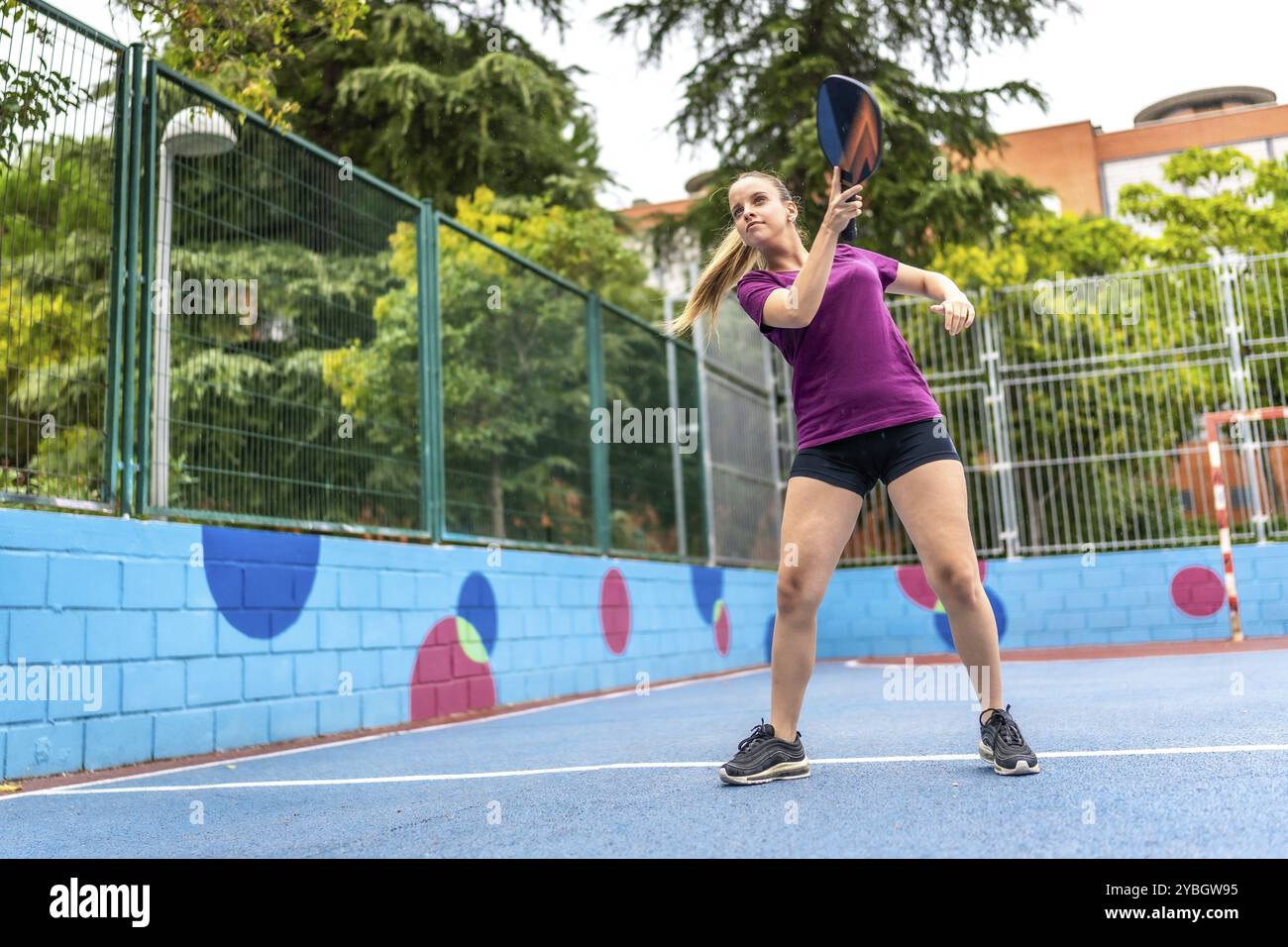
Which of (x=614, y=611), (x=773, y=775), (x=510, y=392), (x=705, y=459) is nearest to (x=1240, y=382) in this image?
(x=705, y=459)

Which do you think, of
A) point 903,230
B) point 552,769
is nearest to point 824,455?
point 552,769

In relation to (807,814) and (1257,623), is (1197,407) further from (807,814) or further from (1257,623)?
(807,814)

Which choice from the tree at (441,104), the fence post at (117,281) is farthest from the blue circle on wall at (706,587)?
the tree at (441,104)

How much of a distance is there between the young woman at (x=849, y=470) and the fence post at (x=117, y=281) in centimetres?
296

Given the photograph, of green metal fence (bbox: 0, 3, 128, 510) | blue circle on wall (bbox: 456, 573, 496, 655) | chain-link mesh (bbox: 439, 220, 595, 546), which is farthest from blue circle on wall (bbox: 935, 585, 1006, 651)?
green metal fence (bbox: 0, 3, 128, 510)

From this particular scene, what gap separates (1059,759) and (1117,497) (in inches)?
394

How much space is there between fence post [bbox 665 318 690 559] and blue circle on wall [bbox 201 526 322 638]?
5488 millimetres

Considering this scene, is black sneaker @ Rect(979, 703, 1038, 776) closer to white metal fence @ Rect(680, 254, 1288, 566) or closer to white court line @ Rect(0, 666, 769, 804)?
white court line @ Rect(0, 666, 769, 804)

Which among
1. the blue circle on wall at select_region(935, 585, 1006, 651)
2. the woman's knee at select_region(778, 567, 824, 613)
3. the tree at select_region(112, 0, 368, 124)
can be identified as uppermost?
the tree at select_region(112, 0, 368, 124)

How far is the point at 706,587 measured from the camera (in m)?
11.7

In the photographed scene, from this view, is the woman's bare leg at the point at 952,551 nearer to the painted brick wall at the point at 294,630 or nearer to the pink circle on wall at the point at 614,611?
the painted brick wall at the point at 294,630

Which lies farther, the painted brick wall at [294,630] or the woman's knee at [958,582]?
the painted brick wall at [294,630]

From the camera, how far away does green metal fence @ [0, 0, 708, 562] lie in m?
5.02

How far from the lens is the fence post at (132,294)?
17.5 ft
